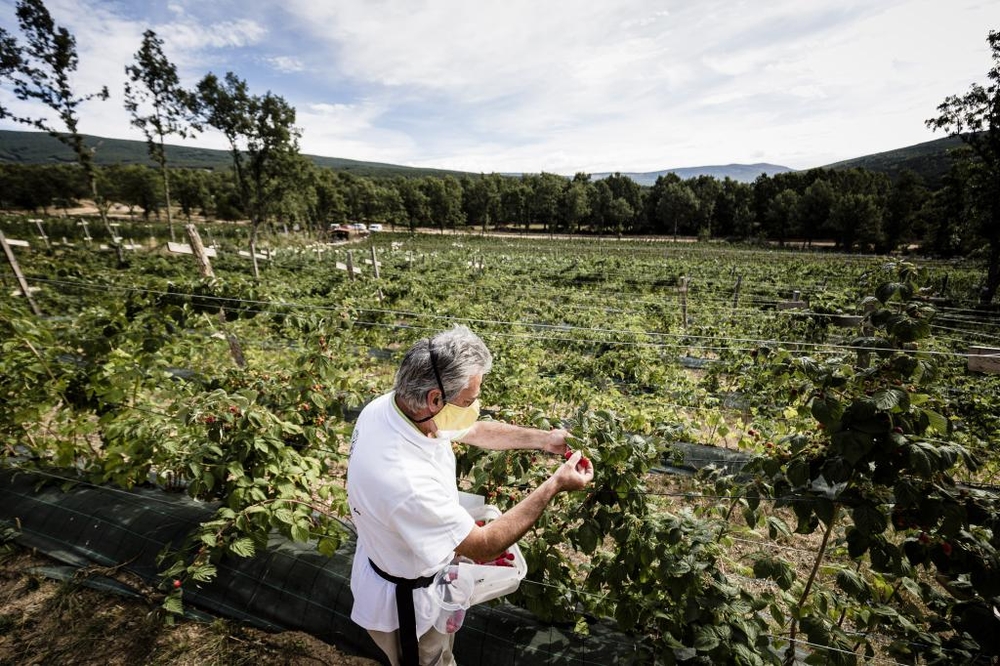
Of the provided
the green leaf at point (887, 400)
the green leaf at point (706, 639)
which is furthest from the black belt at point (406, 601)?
the green leaf at point (887, 400)

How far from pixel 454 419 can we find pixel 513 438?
51cm

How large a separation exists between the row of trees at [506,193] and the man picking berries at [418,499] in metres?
23.3

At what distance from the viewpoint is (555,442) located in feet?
7.25

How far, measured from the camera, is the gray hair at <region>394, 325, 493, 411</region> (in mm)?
1698

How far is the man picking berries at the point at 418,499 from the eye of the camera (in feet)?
5.13

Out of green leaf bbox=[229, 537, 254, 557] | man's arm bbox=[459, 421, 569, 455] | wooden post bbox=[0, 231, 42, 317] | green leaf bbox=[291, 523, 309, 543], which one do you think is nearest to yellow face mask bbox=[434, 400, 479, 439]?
man's arm bbox=[459, 421, 569, 455]

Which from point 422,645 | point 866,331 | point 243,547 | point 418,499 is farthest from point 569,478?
point 243,547

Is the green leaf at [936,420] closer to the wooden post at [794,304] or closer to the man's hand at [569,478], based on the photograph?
the man's hand at [569,478]

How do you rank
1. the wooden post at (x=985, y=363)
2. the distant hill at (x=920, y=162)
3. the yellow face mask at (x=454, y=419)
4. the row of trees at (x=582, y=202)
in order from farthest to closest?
the distant hill at (x=920, y=162) → the row of trees at (x=582, y=202) → the wooden post at (x=985, y=363) → the yellow face mask at (x=454, y=419)

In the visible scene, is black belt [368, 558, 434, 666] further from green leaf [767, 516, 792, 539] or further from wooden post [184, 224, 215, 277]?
wooden post [184, 224, 215, 277]

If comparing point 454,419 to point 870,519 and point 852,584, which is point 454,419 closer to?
point 870,519

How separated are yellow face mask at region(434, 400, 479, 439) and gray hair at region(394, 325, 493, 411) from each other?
93mm

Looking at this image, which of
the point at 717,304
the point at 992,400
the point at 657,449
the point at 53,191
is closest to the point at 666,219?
the point at 717,304

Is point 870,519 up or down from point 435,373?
down
